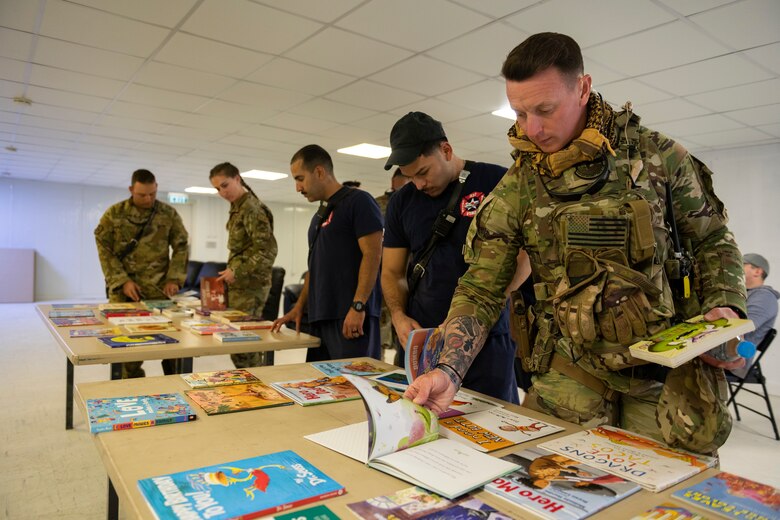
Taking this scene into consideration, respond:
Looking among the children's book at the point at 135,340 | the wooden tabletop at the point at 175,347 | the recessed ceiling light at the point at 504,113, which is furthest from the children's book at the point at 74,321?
the recessed ceiling light at the point at 504,113

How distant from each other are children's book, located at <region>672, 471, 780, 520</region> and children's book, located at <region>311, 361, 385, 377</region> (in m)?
1.00

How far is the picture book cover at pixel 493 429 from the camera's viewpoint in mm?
1031

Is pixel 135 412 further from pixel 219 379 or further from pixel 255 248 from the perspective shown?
pixel 255 248

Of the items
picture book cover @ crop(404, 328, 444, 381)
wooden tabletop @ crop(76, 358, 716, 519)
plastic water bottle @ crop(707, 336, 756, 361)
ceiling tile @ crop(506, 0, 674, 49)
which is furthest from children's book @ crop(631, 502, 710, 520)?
ceiling tile @ crop(506, 0, 674, 49)

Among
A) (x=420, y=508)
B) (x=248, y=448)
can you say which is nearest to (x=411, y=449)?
(x=420, y=508)

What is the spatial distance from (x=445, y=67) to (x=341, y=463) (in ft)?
11.7

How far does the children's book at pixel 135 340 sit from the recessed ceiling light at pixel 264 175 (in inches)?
287

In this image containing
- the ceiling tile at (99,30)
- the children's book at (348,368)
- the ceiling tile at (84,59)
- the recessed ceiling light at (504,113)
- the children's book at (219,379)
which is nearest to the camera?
the children's book at (219,379)

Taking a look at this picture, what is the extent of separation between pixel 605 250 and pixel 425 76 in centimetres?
338

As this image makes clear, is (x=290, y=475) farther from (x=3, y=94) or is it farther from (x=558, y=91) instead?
(x=3, y=94)

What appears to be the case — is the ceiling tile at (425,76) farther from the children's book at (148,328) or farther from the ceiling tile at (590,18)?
the children's book at (148,328)

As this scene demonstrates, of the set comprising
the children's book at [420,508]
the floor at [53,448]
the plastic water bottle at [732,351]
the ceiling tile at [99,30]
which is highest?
the ceiling tile at [99,30]

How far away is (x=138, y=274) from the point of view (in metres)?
3.78

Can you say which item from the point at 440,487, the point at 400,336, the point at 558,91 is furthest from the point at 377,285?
the point at 440,487
